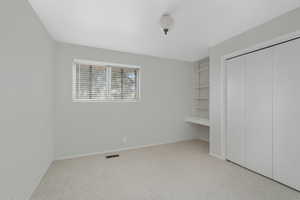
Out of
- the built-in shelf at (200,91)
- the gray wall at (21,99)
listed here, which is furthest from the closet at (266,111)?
the gray wall at (21,99)

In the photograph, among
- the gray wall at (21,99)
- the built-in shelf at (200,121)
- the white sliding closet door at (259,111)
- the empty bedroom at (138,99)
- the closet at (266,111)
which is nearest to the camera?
the gray wall at (21,99)

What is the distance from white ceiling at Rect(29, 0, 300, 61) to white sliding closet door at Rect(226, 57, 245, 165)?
23.3 inches

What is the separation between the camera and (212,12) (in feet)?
5.84

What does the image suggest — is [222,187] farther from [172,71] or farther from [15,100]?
[172,71]

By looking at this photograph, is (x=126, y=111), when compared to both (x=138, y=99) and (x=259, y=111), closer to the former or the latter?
(x=138, y=99)

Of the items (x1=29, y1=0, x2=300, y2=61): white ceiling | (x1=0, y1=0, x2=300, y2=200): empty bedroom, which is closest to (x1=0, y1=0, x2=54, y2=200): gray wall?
(x1=0, y1=0, x2=300, y2=200): empty bedroom

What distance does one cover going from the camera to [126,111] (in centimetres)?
326

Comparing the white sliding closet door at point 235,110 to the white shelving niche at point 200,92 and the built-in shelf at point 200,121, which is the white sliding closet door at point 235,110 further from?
the white shelving niche at point 200,92

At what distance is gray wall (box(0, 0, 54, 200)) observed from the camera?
114 centimetres

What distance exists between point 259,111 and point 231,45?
1246 mm

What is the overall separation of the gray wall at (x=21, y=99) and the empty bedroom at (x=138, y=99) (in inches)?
0.5

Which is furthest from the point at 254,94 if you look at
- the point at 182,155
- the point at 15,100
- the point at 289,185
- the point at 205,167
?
the point at 15,100

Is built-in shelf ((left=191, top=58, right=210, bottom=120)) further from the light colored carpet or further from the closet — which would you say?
the light colored carpet

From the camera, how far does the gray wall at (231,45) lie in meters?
1.79
